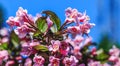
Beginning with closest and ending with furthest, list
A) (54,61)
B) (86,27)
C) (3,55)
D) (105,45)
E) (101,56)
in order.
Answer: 1. (54,61)
2. (86,27)
3. (3,55)
4. (101,56)
5. (105,45)

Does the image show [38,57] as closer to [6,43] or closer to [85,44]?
[6,43]

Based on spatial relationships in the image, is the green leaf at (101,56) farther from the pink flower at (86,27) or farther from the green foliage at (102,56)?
the pink flower at (86,27)

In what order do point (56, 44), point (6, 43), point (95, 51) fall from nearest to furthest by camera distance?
point (56, 44) → point (6, 43) → point (95, 51)

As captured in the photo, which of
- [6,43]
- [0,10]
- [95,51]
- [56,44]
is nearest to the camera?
[56,44]

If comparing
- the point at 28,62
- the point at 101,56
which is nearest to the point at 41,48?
the point at 28,62

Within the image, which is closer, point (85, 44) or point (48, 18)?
point (48, 18)

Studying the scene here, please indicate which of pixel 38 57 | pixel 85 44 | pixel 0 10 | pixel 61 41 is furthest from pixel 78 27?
pixel 0 10

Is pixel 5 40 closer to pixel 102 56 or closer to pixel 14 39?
pixel 14 39

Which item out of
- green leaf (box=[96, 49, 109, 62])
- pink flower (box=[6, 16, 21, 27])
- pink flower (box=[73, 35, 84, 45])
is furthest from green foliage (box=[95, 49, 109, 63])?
pink flower (box=[6, 16, 21, 27])

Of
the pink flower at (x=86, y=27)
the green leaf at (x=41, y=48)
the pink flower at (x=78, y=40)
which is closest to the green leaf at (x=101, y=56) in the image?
the pink flower at (x=78, y=40)
